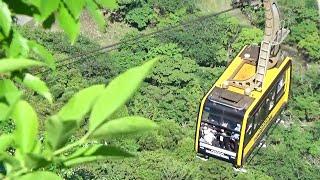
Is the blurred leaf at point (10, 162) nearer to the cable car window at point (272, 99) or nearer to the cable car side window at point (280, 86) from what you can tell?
the cable car window at point (272, 99)

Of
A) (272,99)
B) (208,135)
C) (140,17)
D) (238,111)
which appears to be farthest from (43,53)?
(140,17)

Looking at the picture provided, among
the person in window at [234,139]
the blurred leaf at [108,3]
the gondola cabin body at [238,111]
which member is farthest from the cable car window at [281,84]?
the blurred leaf at [108,3]

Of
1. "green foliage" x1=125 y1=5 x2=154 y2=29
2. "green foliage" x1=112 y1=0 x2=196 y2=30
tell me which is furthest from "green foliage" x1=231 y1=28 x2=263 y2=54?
"green foliage" x1=125 y1=5 x2=154 y2=29

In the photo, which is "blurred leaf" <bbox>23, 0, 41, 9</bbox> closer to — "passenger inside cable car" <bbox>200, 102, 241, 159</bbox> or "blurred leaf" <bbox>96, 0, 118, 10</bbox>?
"blurred leaf" <bbox>96, 0, 118, 10</bbox>

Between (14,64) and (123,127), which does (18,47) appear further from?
(123,127)

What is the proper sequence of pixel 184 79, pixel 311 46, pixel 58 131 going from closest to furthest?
pixel 58 131, pixel 184 79, pixel 311 46

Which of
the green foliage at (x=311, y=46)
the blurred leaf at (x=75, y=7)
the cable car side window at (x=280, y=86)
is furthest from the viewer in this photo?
the green foliage at (x=311, y=46)
